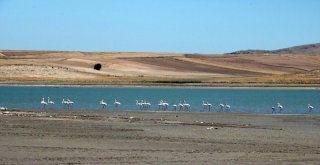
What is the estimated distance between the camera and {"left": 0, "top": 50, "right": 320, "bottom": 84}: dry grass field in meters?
104

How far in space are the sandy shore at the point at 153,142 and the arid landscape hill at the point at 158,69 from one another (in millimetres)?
72184

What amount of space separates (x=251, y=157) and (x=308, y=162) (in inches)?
59.9

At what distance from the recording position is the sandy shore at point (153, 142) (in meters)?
17.0

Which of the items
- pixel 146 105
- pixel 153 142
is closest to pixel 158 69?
pixel 146 105

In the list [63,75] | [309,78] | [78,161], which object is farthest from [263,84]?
[78,161]

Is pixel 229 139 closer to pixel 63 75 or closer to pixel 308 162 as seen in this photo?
pixel 308 162

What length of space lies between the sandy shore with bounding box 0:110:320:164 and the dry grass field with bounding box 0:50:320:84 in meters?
71.9

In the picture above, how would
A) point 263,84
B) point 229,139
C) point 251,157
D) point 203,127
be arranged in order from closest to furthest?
1. point 251,157
2. point 229,139
3. point 203,127
4. point 263,84

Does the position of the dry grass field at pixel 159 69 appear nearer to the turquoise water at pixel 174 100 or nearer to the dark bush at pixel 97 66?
the dark bush at pixel 97 66

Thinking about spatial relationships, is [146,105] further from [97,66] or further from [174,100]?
[97,66]

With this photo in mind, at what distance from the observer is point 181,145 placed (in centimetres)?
2019

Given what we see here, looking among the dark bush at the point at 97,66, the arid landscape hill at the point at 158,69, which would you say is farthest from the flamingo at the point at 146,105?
the dark bush at the point at 97,66

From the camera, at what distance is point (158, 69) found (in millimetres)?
128000

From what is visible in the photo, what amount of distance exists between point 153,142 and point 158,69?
107m
